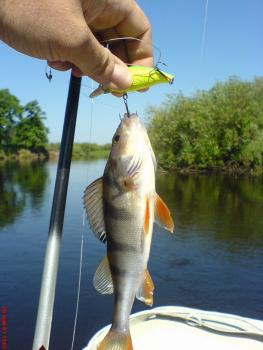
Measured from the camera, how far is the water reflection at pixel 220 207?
20322mm

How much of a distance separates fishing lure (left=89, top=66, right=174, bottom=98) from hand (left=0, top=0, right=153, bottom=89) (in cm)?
11

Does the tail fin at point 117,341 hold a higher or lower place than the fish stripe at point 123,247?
lower

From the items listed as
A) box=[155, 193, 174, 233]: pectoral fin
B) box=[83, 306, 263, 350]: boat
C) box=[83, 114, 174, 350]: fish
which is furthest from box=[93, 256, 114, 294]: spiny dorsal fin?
box=[83, 306, 263, 350]: boat

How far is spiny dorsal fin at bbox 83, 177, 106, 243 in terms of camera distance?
2.48 m

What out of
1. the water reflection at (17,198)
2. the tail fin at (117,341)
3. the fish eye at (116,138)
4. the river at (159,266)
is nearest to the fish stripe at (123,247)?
the tail fin at (117,341)

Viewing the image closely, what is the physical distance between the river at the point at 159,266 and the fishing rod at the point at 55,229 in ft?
24.8

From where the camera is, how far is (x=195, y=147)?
2020 inches

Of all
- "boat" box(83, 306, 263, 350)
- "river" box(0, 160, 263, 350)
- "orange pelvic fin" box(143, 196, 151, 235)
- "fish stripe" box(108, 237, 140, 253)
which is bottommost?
"river" box(0, 160, 263, 350)

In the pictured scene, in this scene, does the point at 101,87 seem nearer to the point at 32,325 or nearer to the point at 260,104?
the point at 32,325

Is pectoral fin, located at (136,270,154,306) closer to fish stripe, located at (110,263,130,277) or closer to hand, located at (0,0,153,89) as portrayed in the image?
fish stripe, located at (110,263,130,277)

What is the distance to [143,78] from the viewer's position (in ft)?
8.78

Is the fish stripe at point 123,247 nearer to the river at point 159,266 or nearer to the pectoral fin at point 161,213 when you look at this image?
the pectoral fin at point 161,213

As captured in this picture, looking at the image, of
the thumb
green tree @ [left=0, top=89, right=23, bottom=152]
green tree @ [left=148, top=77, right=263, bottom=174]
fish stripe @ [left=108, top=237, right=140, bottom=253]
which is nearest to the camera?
the thumb

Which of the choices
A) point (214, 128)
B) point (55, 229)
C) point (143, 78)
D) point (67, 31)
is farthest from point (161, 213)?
point (214, 128)
